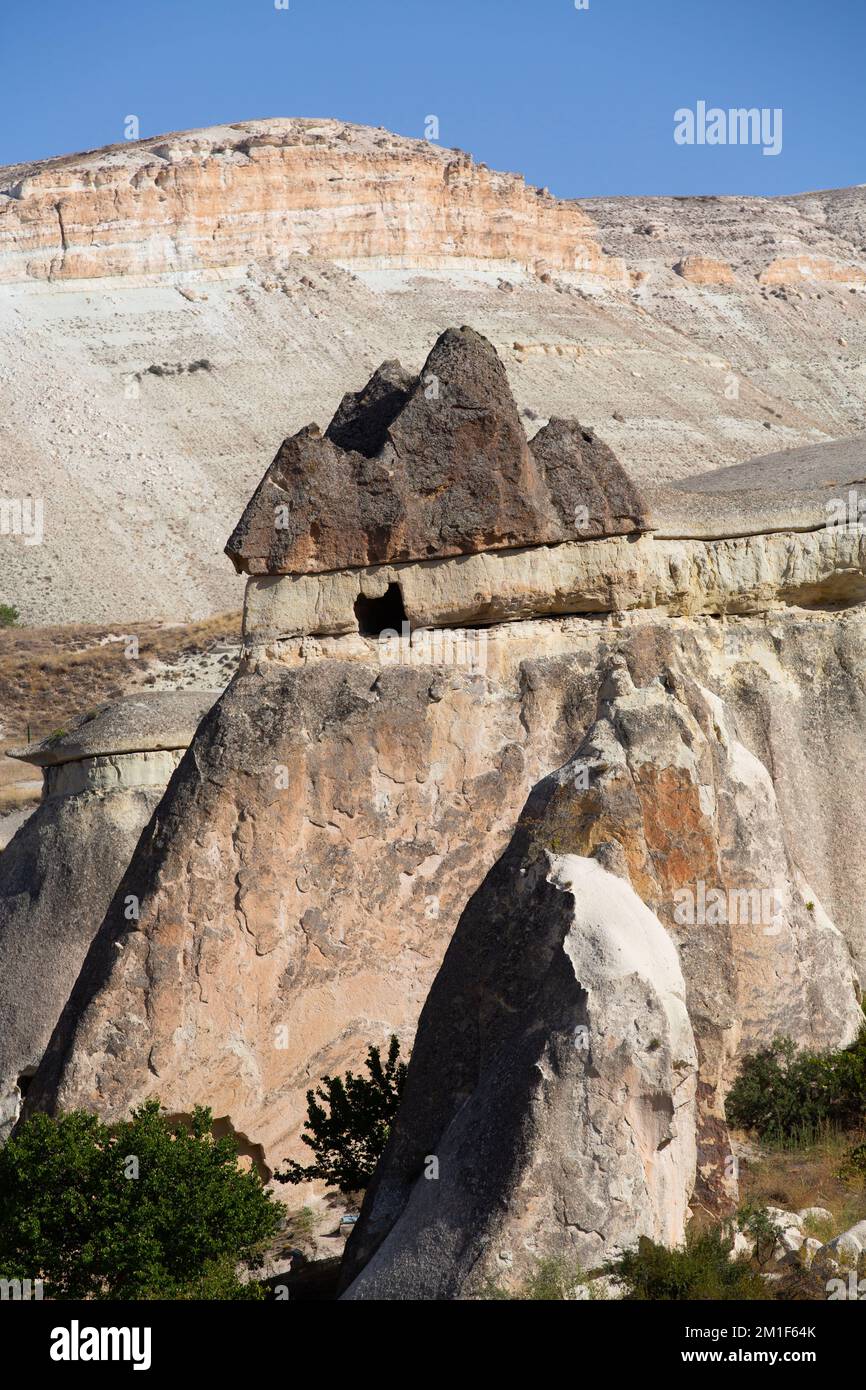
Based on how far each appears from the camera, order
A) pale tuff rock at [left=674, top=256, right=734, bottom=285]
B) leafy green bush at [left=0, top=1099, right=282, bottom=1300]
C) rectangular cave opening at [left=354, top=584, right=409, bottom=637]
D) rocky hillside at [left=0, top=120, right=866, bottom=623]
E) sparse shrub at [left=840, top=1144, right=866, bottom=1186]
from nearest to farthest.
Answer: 1. leafy green bush at [left=0, top=1099, right=282, bottom=1300]
2. sparse shrub at [left=840, top=1144, right=866, bottom=1186]
3. rectangular cave opening at [left=354, top=584, right=409, bottom=637]
4. rocky hillside at [left=0, top=120, right=866, bottom=623]
5. pale tuff rock at [left=674, top=256, right=734, bottom=285]

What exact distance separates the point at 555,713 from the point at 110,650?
37633 mm

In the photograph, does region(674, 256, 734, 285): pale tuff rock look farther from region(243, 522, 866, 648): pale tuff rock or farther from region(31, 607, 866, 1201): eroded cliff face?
region(31, 607, 866, 1201): eroded cliff face

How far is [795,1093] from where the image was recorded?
9438mm

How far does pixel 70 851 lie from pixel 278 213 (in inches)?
3049

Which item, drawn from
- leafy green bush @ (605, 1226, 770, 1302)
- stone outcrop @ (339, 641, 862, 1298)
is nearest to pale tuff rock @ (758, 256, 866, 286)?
stone outcrop @ (339, 641, 862, 1298)

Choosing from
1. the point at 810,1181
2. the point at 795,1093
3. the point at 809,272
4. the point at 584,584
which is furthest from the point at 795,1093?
the point at 809,272

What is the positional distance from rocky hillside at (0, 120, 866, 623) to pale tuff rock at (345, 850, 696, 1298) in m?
48.6

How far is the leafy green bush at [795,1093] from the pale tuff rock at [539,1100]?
1759mm

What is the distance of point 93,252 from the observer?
3209 inches

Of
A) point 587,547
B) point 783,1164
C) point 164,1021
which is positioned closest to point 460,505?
point 587,547

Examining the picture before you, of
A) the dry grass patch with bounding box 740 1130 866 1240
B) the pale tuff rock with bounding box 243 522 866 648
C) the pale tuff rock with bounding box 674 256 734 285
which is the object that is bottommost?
the dry grass patch with bounding box 740 1130 866 1240

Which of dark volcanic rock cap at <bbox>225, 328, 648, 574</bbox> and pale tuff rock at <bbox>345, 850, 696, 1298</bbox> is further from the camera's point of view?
dark volcanic rock cap at <bbox>225, 328, 648, 574</bbox>

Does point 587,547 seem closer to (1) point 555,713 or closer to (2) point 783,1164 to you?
(1) point 555,713

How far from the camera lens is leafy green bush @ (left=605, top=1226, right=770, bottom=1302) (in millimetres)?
6730
